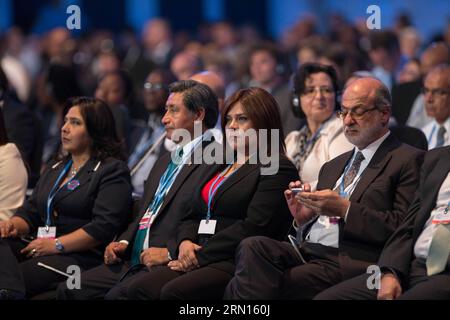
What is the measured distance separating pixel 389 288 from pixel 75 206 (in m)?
2.18

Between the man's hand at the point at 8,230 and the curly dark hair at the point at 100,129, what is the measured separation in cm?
66

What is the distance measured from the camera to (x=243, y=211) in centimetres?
539

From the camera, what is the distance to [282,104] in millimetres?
7812

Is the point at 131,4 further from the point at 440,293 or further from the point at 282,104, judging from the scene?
the point at 440,293

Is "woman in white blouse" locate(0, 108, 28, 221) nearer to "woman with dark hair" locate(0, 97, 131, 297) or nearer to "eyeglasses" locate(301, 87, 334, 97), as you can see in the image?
"woman with dark hair" locate(0, 97, 131, 297)

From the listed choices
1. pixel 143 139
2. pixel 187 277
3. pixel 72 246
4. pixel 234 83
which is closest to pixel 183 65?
pixel 234 83

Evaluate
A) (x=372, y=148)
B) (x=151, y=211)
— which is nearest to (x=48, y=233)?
(x=151, y=211)

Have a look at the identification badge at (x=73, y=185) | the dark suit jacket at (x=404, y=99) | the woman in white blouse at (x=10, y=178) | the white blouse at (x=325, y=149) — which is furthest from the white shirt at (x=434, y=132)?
the woman in white blouse at (x=10, y=178)

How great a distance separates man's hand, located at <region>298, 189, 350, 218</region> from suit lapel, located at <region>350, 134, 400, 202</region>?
0.50 ft

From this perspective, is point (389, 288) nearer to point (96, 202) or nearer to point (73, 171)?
point (96, 202)

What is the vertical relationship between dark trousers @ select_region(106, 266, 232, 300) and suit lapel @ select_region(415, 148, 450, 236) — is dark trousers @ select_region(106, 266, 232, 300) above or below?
below

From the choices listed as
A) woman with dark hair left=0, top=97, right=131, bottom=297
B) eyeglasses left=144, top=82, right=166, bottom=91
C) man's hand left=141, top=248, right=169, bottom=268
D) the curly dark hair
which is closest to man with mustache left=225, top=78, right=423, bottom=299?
man's hand left=141, top=248, right=169, bottom=268

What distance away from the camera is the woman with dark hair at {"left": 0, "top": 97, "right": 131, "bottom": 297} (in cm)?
589

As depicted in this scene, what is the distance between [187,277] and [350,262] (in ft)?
2.77
